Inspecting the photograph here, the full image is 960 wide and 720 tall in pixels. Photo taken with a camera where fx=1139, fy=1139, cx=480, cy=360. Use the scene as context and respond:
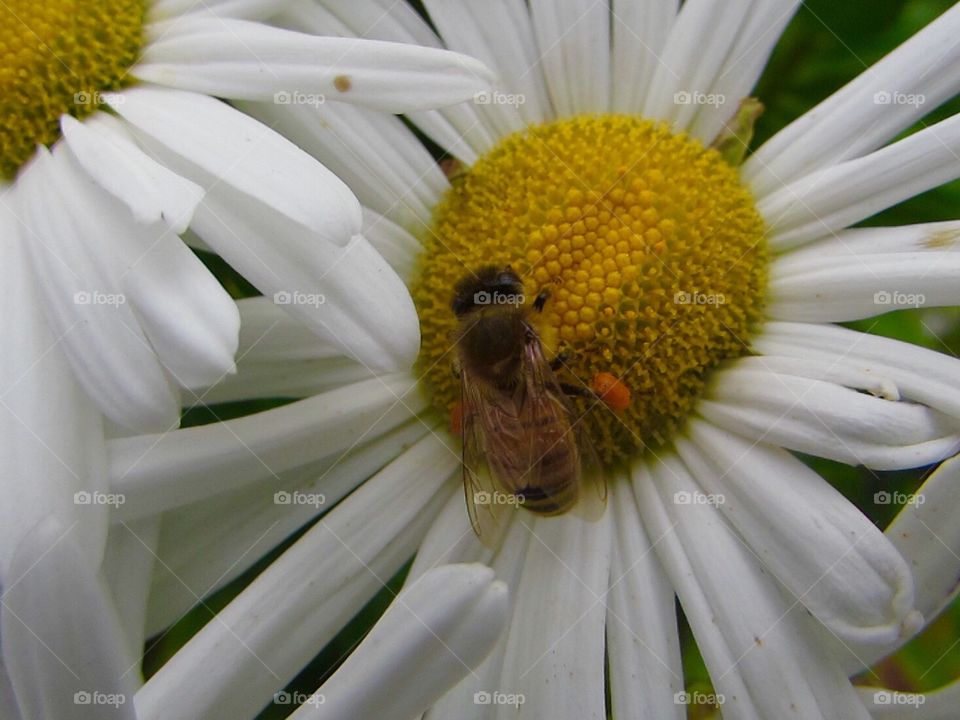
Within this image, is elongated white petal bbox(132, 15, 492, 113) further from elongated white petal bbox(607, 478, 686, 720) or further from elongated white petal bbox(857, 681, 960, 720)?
elongated white petal bbox(857, 681, 960, 720)

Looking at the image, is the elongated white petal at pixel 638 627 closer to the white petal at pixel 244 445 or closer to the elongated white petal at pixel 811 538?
the elongated white petal at pixel 811 538

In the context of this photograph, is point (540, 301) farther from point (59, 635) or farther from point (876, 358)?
point (59, 635)

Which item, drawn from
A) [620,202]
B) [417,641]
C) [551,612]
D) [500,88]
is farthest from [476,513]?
[500,88]

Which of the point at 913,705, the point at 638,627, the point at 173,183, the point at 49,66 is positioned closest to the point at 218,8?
the point at 49,66

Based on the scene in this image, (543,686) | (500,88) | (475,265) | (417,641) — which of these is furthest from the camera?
(500,88)

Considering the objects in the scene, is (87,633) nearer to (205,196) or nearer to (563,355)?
(205,196)

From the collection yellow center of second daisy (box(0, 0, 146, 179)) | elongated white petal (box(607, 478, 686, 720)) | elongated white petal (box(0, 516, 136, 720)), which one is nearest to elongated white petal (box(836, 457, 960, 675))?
elongated white petal (box(607, 478, 686, 720))
